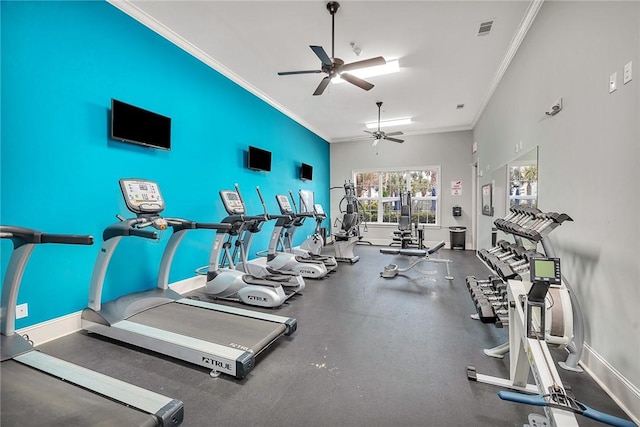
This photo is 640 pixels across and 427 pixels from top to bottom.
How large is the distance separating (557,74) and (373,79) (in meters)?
2.71

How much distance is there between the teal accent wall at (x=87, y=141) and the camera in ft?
7.43

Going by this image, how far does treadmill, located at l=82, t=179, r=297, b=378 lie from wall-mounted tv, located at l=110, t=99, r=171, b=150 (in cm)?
69

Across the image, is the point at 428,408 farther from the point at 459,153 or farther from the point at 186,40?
the point at 459,153

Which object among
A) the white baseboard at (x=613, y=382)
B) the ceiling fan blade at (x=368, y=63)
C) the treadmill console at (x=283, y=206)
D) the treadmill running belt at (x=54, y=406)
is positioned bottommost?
the white baseboard at (x=613, y=382)

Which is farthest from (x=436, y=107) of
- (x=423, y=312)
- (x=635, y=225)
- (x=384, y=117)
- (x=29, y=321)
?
(x=29, y=321)

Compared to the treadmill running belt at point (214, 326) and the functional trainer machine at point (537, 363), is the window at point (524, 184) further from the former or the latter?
the treadmill running belt at point (214, 326)

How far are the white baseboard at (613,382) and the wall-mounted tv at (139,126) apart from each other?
4530 mm

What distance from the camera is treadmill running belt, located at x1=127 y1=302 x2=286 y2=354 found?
7.39 ft

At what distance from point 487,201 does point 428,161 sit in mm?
2852

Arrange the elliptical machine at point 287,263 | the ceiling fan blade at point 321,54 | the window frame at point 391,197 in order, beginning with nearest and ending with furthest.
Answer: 1. the ceiling fan blade at point 321,54
2. the elliptical machine at point 287,263
3. the window frame at point 391,197

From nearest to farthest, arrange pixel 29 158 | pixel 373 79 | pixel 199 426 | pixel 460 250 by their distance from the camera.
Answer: pixel 199 426 → pixel 29 158 → pixel 373 79 → pixel 460 250

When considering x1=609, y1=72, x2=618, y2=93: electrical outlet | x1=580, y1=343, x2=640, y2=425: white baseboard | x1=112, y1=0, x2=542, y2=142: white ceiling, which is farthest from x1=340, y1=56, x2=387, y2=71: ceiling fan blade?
x1=580, y1=343, x2=640, y2=425: white baseboard

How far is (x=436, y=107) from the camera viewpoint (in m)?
6.19

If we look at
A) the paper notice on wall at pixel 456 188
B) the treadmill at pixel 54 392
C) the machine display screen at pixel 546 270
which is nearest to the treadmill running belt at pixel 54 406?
the treadmill at pixel 54 392
